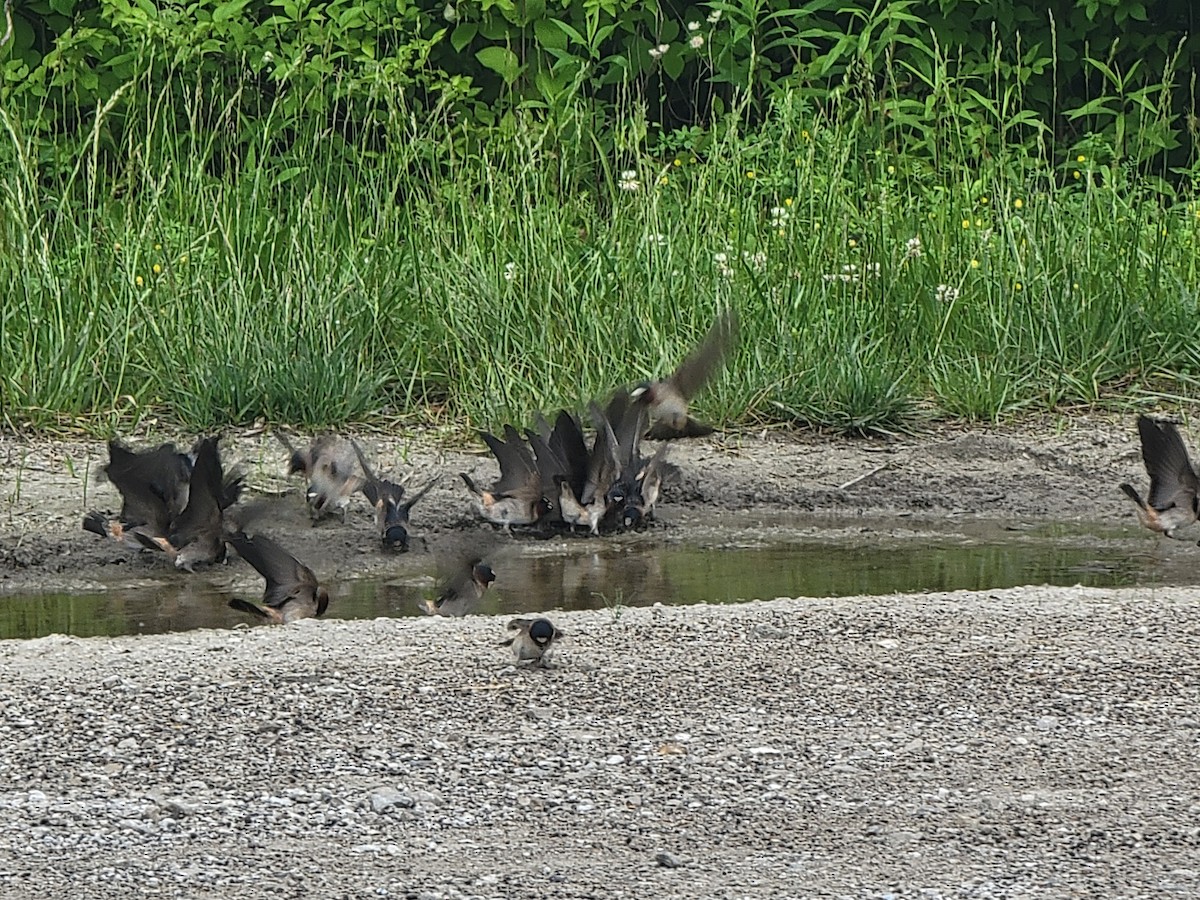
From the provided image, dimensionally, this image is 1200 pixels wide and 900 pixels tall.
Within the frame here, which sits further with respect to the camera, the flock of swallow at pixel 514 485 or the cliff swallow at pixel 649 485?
the cliff swallow at pixel 649 485

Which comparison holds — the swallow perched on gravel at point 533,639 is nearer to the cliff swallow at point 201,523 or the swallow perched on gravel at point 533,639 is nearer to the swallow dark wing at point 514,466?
the cliff swallow at point 201,523

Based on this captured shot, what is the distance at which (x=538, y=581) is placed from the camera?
646 cm

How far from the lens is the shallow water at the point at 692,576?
5.98 meters

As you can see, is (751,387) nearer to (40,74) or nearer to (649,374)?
(649,374)

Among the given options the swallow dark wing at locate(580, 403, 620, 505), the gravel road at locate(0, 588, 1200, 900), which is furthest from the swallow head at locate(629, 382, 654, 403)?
the gravel road at locate(0, 588, 1200, 900)

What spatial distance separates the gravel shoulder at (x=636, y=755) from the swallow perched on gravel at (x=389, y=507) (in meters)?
1.46

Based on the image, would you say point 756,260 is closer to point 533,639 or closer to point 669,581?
point 669,581

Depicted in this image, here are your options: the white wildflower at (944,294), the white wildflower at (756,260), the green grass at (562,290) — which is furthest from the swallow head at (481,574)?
the white wildflower at (944,294)

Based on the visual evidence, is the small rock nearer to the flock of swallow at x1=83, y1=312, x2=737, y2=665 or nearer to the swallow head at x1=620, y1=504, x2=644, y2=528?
the flock of swallow at x1=83, y1=312, x2=737, y2=665

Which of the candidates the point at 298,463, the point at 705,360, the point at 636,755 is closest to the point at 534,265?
the point at 705,360

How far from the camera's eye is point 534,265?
8.76m

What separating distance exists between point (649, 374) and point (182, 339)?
80.7 inches

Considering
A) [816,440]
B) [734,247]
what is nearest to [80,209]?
[734,247]

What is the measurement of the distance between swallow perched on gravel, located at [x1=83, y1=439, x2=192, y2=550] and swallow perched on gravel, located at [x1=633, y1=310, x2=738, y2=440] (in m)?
1.76
